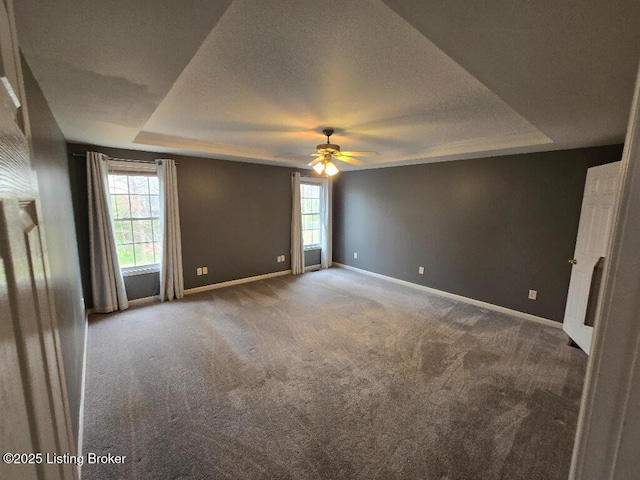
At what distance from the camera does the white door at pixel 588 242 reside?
2.70 metres

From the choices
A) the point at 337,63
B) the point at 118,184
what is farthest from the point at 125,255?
the point at 337,63

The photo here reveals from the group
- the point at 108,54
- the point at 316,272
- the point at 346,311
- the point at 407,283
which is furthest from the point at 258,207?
the point at 108,54

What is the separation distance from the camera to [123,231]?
3.94 m

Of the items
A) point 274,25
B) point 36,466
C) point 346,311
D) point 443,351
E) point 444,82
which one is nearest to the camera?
point 36,466

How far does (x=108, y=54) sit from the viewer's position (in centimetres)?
134

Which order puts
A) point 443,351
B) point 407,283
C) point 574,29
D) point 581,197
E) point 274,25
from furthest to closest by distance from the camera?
1. point 407,283
2. point 581,197
3. point 443,351
4. point 274,25
5. point 574,29

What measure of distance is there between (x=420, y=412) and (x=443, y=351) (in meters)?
1.01

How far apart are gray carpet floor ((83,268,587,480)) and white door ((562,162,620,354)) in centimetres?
26

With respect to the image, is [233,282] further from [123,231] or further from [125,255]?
[123,231]

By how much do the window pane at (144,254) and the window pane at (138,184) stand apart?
78 cm

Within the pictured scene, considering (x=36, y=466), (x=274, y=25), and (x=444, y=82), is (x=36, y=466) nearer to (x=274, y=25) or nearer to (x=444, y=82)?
(x=274, y=25)

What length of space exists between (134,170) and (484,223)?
199 inches

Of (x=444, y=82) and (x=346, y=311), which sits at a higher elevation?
(x=444, y=82)

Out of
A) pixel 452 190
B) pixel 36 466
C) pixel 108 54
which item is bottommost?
pixel 36 466
